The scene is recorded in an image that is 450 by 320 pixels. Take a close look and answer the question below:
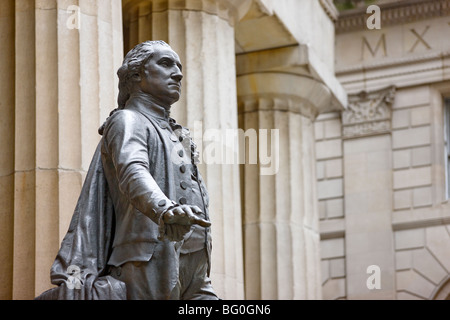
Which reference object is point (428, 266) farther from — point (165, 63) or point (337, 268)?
point (165, 63)

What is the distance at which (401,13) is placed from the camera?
38281mm

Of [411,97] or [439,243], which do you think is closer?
[439,243]

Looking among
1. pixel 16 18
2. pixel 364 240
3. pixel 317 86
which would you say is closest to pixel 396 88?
pixel 364 240

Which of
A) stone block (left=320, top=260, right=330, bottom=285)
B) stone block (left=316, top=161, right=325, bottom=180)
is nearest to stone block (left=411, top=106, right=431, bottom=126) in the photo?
stone block (left=316, top=161, right=325, bottom=180)

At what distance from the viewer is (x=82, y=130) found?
20.3 meters

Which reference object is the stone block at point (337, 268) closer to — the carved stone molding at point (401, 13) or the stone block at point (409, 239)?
the stone block at point (409, 239)

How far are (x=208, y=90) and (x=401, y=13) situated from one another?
47.8 ft

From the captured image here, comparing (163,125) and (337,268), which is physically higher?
(163,125)

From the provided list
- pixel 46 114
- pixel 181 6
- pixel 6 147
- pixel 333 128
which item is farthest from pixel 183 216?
pixel 333 128

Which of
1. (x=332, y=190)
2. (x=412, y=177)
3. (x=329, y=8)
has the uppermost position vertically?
(x=329, y=8)

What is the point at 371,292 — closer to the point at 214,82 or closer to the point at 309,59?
the point at 309,59

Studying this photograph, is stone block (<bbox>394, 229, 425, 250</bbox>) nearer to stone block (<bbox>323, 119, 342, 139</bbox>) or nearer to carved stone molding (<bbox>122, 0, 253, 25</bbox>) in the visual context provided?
stone block (<bbox>323, 119, 342, 139</bbox>)

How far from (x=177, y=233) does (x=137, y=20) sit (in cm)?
1205

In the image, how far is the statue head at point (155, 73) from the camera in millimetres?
14570
